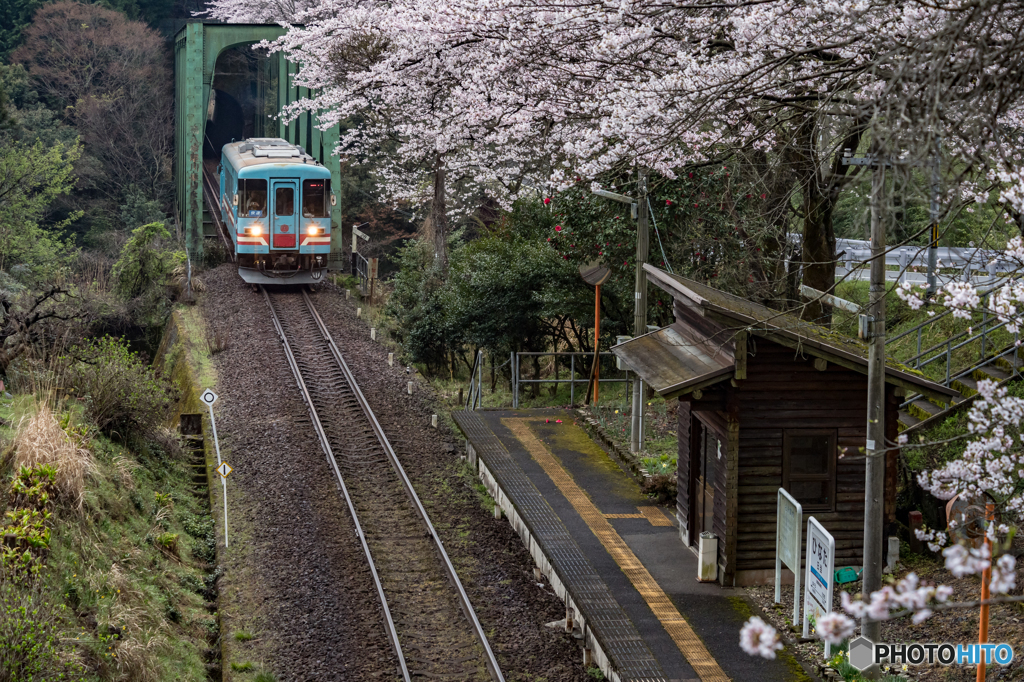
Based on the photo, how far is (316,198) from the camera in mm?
24859

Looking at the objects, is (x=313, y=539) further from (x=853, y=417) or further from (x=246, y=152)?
(x=246, y=152)

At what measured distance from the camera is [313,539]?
1244cm

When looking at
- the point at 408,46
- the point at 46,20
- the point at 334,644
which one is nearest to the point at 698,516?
the point at 334,644

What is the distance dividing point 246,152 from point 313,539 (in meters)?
17.3

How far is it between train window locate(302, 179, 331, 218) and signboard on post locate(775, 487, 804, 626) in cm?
1757

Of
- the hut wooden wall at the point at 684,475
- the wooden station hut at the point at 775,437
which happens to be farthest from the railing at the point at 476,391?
the wooden station hut at the point at 775,437

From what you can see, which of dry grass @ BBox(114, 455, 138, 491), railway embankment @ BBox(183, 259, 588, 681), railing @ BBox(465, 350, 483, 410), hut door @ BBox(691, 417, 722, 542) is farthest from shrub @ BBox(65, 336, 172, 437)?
hut door @ BBox(691, 417, 722, 542)

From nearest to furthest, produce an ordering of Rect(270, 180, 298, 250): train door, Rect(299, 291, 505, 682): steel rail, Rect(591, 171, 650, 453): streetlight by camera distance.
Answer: Rect(299, 291, 505, 682): steel rail
Rect(591, 171, 650, 453): streetlight
Rect(270, 180, 298, 250): train door

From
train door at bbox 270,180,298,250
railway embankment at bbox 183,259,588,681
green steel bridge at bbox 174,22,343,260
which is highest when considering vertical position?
green steel bridge at bbox 174,22,343,260

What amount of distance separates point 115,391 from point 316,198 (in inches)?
458

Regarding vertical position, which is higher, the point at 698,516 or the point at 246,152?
the point at 246,152

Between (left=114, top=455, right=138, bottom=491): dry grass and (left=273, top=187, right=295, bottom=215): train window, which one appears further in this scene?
(left=273, top=187, right=295, bottom=215): train window

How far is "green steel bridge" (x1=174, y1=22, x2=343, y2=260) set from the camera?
95.9ft

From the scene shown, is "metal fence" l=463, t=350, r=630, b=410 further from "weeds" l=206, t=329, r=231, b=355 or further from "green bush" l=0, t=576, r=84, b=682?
Answer: "green bush" l=0, t=576, r=84, b=682
